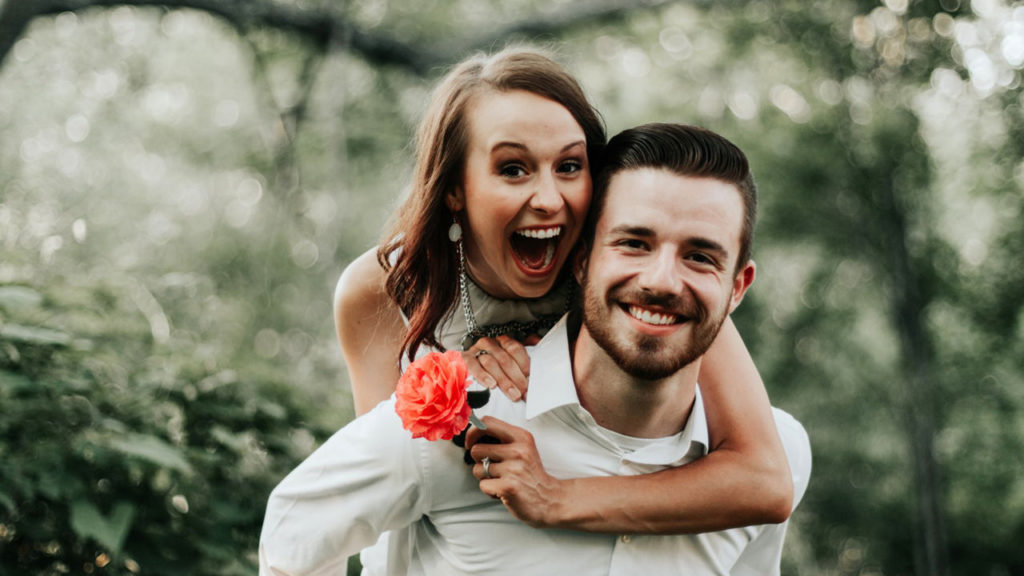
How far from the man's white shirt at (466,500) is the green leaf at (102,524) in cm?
114

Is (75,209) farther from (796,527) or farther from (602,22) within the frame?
(796,527)

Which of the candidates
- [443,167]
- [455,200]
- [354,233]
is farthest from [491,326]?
[354,233]

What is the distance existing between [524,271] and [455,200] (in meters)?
0.34

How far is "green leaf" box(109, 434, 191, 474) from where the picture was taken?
352cm

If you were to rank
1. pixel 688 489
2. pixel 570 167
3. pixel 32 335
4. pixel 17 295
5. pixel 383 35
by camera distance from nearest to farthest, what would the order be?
pixel 688 489 → pixel 570 167 → pixel 17 295 → pixel 32 335 → pixel 383 35

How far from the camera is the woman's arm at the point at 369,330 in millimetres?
3225

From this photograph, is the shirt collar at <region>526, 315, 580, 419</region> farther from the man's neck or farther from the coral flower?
the coral flower

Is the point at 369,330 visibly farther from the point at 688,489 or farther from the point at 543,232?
the point at 688,489

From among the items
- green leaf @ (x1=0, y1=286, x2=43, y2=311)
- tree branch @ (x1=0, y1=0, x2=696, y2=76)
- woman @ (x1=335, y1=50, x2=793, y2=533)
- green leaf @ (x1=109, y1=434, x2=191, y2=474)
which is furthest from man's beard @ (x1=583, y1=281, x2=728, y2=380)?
tree branch @ (x1=0, y1=0, x2=696, y2=76)

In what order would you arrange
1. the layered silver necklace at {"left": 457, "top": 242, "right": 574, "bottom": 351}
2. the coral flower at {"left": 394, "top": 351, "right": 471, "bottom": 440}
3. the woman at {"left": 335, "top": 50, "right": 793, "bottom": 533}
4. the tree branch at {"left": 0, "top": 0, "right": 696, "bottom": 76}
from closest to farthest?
the coral flower at {"left": 394, "top": 351, "right": 471, "bottom": 440}, the woman at {"left": 335, "top": 50, "right": 793, "bottom": 533}, the layered silver necklace at {"left": 457, "top": 242, "right": 574, "bottom": 351}, the tree branch at {"left": 0, "top": 0, "right": 696, "bottom": 76}

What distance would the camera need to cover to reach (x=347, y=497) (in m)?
2.54

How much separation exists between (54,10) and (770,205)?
6512mm

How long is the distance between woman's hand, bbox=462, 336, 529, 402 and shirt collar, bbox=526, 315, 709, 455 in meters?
0.03

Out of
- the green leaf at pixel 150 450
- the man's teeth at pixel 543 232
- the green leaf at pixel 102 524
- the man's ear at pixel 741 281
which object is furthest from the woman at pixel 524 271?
the green leaf at pixel 102 524
